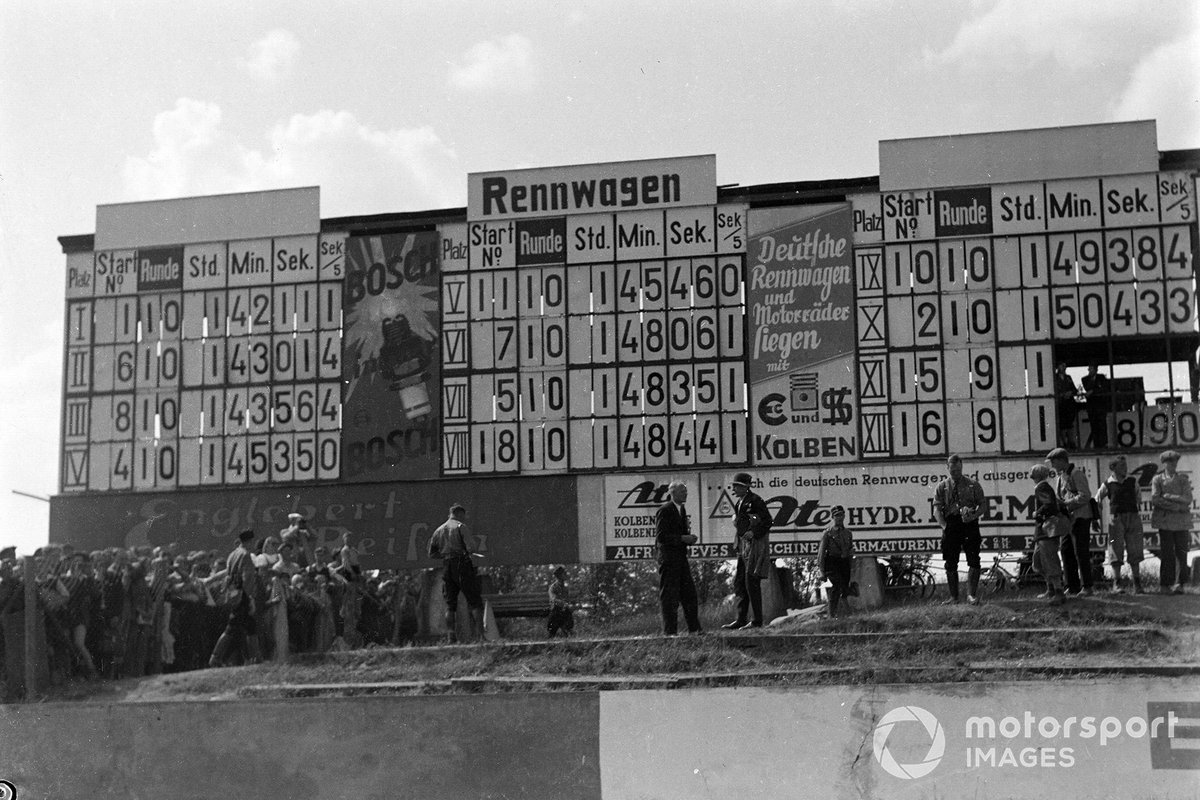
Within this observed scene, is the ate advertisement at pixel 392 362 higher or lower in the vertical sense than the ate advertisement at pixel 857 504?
higher

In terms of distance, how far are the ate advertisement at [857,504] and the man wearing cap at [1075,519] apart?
2.95m

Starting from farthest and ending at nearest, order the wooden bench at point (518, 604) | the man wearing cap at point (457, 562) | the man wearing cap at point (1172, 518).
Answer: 1. the wooden bench at point (518, 604)
2. the man wearing cap at point (457, 562)
3. the man wearing cap at point (1172, 518)

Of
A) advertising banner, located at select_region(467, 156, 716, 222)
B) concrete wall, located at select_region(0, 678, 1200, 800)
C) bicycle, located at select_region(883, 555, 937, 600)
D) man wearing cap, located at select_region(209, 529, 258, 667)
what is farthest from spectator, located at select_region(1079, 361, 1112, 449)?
man wearing cap, located at select_region(209, 529, 258, 667)

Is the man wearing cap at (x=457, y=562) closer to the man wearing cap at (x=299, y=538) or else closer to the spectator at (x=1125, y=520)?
the man wearing cap at (x=299, y=538)

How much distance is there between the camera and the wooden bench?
19.8 m

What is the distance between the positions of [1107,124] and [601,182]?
710 centimetres

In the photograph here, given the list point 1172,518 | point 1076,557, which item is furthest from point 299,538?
point 1172,518

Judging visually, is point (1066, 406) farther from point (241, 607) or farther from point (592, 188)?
point (241, 607)

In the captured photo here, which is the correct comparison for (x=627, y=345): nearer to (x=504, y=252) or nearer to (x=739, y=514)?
(x=504, y=252)

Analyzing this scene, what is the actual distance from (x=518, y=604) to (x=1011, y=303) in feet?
26.8

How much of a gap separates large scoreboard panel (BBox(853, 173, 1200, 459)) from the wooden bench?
519 centimetres

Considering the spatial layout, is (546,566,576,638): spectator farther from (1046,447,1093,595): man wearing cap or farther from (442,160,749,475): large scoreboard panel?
(1046,447,1093,595): man wearing cap

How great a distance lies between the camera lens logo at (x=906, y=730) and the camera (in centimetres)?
1066

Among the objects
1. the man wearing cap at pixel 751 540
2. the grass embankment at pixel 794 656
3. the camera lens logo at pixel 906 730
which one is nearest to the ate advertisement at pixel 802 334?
the grass embankment at pixel 794 656
